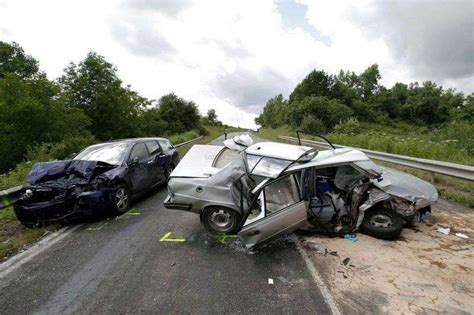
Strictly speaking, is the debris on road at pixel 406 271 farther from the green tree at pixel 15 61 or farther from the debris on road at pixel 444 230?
the green tree at pixel 15 61

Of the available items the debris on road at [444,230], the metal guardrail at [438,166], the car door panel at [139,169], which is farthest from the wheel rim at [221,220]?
the metal guardrail at [438,166]

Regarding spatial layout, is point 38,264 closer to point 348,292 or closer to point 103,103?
point 348,292

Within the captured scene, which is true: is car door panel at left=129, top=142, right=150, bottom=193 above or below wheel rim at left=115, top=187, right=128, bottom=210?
above

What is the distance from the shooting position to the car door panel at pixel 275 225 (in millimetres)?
4016

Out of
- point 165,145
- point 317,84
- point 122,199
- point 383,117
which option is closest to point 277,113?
point 317,84

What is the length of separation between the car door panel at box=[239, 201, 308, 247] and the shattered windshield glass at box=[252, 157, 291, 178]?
0.63m

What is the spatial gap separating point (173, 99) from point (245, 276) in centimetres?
4132

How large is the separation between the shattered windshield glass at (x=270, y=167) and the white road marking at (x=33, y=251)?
3.79 m

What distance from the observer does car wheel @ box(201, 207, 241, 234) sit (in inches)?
191

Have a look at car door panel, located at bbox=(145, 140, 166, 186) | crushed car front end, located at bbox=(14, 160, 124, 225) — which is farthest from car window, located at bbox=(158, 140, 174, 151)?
crushed car front end, located at bbox=(14, 160, 124, 225)

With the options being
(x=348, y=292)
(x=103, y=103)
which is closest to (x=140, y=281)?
(x=348, y=292)

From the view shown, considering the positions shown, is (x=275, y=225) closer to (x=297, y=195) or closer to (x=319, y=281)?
(x=297, y=195)

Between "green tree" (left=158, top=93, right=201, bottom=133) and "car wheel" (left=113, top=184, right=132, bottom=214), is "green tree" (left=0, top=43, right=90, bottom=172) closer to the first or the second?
"car wheel" (left=113, top=184, right=132, bottom=214)

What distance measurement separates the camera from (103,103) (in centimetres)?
2094
